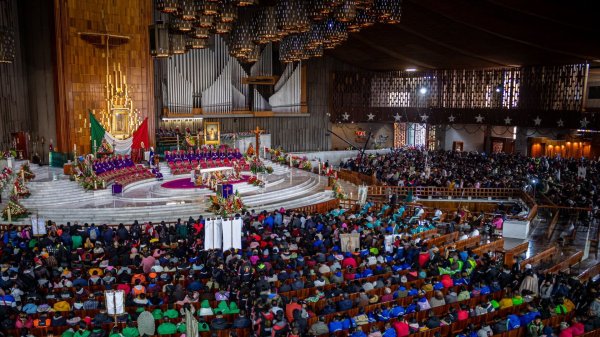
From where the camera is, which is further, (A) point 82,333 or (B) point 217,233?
(B) point 217,233

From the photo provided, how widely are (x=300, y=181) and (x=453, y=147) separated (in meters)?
18.8

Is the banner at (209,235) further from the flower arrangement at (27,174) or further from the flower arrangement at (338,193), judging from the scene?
the flower arrangement at (27,174)

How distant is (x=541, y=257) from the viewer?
14.1 m

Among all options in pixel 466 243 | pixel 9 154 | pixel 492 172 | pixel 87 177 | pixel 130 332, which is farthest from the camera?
pixel 492 172

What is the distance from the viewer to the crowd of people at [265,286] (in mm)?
7949

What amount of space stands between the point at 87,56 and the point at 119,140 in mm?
3863

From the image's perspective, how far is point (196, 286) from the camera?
365 inches

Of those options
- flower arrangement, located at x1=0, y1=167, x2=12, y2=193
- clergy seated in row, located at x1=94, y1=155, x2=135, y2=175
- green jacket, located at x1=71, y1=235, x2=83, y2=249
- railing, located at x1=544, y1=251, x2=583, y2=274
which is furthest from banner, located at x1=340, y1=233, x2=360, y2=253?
flower arrangement, located at x1=0, y1=167, x2=12, y2=193

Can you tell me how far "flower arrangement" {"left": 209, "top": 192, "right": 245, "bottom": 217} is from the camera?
15.7 metres

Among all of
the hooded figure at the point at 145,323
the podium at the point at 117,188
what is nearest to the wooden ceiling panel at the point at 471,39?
the podium at the point at 117,188

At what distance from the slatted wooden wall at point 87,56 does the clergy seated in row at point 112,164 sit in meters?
2.99

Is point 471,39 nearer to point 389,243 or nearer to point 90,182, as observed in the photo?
point 389,243

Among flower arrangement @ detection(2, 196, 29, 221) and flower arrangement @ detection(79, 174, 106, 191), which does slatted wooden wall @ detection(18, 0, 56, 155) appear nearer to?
flower arrangement @ detection(79, 174, 106, 191)

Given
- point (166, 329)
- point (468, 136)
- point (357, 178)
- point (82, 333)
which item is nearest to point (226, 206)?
point (166, 329)
